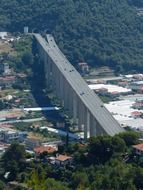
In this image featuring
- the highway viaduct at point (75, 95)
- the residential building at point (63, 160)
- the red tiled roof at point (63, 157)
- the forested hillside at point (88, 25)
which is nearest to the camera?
the residential building at point (63, 160)

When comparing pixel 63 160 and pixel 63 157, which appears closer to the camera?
pixel 63 160

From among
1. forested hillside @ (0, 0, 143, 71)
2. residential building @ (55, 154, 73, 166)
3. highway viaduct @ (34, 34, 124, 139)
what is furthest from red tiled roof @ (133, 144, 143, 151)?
forested hillside @ (0, 0, 143, 71)

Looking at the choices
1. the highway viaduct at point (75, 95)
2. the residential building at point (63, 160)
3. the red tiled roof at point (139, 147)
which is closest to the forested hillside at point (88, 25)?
the highway viaduct at point (75, 95)

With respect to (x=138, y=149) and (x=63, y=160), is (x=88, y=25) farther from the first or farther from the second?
(x=63, y=160)

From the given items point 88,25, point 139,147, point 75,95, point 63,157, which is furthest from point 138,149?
point 88,25

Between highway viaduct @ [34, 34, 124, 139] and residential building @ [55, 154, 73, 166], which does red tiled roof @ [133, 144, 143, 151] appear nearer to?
residential building @ [55, 154, 73, 166]

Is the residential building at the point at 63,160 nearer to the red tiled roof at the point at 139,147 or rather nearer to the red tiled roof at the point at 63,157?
the red tiled roof at the point at 63,157
